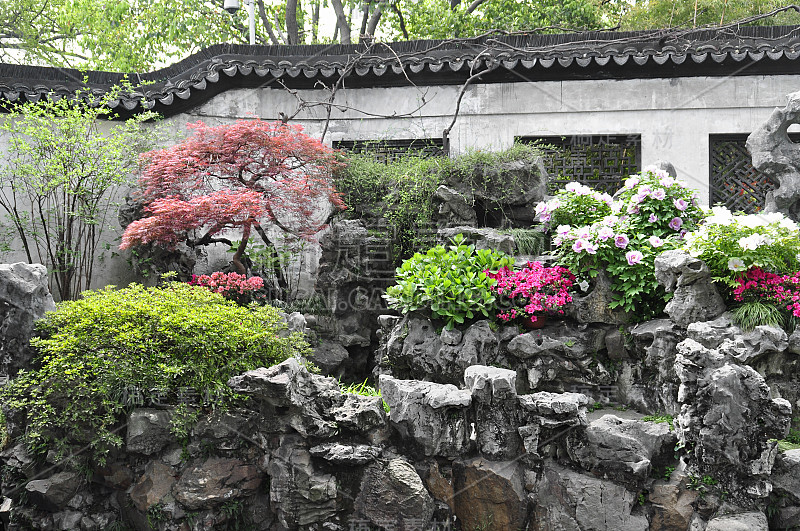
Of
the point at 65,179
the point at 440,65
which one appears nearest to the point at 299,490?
the point at 65,179

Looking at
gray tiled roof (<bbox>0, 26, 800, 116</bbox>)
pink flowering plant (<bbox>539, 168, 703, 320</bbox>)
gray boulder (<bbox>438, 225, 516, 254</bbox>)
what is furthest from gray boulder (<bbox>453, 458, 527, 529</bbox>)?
gray tiled roof (<bbox>0, 26, 800, 116</bbox>)

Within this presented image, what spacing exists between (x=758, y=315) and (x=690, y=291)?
60 cm

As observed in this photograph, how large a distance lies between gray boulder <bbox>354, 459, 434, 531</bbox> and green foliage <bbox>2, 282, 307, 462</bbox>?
53.7 inches

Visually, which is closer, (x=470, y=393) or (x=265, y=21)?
(x=470, y=393)

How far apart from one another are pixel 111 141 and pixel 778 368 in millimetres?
8552

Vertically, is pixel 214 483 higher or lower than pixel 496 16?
lower

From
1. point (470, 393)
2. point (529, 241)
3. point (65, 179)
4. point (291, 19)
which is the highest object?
point (291, 19)

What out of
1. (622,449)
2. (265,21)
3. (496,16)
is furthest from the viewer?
(265,21)

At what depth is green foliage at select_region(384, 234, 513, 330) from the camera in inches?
275

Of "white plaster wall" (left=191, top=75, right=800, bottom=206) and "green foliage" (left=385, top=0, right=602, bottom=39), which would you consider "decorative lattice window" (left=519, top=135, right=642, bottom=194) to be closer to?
"white plaster wall" (left=191, top=75, right=800, bottom=206)

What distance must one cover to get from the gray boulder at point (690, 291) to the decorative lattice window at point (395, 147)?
17.9ft

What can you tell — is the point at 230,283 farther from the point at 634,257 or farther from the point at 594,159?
the point at 594,159

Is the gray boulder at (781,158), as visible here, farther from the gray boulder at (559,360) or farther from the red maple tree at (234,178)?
the red maple tree at (234,178)

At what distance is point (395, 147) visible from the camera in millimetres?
11352
